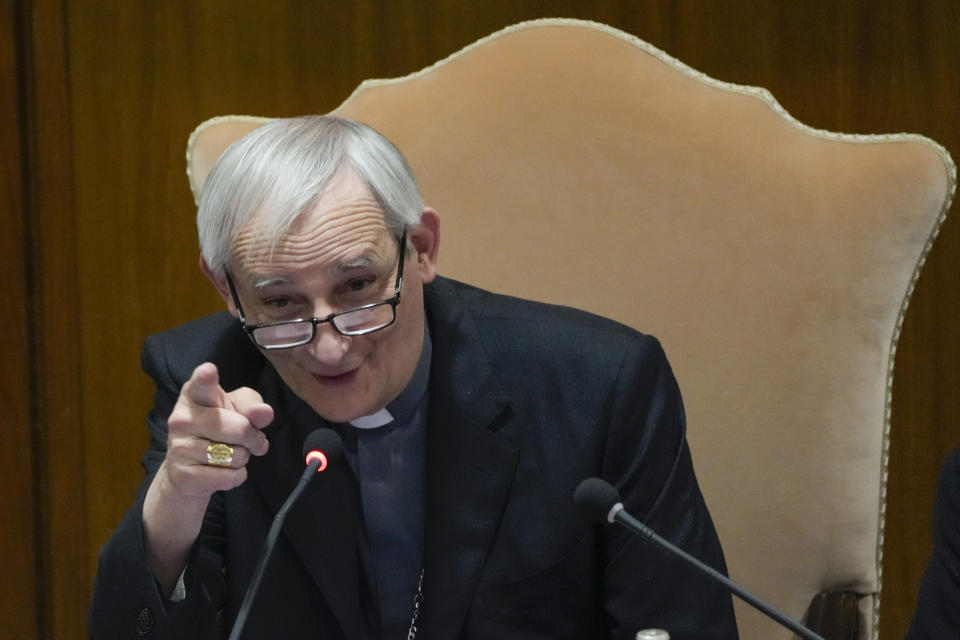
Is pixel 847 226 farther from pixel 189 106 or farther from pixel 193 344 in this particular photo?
pixel 189 106

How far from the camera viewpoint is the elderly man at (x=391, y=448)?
1.33 m

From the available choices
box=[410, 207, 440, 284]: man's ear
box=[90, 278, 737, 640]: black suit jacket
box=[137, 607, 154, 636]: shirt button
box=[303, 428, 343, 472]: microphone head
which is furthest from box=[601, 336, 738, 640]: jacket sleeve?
box=[137, 607, 154, 636]: shirt button

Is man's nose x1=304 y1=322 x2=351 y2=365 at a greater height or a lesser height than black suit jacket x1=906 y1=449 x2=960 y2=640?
greater

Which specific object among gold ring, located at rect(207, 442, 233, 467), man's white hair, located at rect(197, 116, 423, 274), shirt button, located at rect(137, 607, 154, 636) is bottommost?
shirt button, located at rect(137, 607, 154, 636)

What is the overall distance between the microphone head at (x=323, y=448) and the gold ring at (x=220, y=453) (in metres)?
0.10

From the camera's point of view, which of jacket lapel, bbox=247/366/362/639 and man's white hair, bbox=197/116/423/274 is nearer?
man's white hair, bbox=197/116/423/274

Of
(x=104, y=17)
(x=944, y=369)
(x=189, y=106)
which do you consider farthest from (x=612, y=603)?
(x=104, y=17)

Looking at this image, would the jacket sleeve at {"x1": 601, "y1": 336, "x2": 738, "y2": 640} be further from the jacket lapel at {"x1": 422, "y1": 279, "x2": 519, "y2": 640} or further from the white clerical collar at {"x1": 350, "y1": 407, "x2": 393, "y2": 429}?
the white clerical collar at {"x1": 350, "y1": 407, "x2": 393, "y2": 429}

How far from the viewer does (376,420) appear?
150 cm

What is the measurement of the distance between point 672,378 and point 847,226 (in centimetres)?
30

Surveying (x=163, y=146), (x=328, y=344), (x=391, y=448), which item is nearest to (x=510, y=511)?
(x=391, y=448)

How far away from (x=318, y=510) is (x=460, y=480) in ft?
0.58

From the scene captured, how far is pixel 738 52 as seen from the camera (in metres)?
1.95

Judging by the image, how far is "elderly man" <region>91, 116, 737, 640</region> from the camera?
1.33 m
